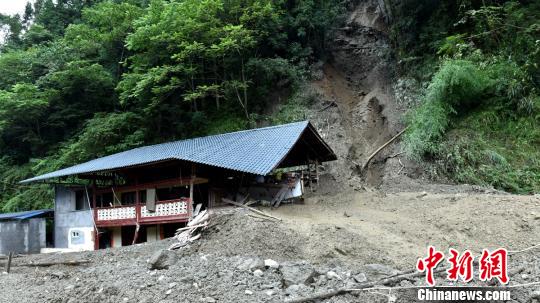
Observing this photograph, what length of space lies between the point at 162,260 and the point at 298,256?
11.0ft

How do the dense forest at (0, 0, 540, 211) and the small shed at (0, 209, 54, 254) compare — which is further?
the small shed at (0, 209, 54, 254)

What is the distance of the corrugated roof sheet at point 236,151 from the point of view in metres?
13.6

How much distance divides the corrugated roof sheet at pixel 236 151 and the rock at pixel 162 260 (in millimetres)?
3719

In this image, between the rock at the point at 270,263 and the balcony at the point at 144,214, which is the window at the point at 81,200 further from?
the rock at the point at 270,263

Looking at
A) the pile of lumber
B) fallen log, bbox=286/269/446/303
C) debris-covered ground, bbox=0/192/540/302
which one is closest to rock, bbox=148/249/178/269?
debris-covered ground, bbox=0/192/540/302

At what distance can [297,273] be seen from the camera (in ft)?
28.3

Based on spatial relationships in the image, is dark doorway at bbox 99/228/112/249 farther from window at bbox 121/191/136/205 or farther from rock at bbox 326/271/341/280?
rock at bbox 326/271/341/280

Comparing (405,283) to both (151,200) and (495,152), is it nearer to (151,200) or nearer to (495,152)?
(495,152)

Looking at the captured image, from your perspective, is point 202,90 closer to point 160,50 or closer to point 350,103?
point 160,50

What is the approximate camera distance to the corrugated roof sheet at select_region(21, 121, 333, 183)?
1363 centimetres

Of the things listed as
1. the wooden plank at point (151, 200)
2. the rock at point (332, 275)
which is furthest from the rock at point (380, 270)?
the wooden plank at point (151, 200)

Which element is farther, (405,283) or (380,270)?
(380,270)

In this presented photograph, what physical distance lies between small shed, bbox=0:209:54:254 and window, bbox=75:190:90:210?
5.93ft

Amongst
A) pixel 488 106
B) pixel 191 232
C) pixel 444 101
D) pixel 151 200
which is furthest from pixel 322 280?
pixel 488 106
